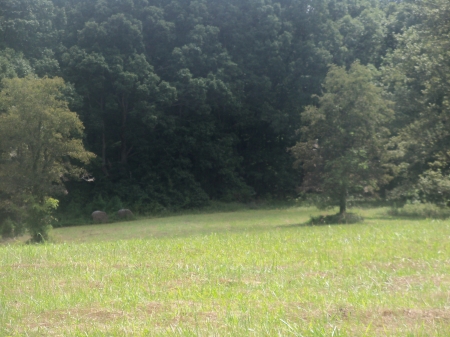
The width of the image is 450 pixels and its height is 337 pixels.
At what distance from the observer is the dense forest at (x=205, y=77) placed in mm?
32875

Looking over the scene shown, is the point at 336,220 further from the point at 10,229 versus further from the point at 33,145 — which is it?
the point at 10,229

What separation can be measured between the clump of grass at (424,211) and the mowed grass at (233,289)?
11.8m

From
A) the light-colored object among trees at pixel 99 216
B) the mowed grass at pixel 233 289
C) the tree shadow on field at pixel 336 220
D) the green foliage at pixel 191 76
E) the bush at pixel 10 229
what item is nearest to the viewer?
the mowed grass at pixel 233 289

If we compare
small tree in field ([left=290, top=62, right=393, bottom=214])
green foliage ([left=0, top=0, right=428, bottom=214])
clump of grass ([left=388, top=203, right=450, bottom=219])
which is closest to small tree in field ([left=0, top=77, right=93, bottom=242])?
green foliage ([left=0, top=0, right=428, bottom=214])

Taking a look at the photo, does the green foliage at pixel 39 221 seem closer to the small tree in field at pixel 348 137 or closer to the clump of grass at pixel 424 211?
the small tree in field at pixel 348 137

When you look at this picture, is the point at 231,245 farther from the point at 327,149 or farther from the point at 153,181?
the point at 153,181

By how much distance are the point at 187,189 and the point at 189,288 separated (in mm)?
31052

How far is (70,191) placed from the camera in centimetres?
3681

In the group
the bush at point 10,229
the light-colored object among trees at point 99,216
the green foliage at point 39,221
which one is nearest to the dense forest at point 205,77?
the light-colored object among trees at point 99,216

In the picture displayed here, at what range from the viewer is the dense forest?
32.9 m

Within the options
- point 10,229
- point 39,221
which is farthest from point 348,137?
point 10,229

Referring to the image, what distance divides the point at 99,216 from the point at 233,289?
86.5 ft

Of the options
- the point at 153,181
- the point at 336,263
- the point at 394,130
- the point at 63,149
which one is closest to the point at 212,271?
the point at 336,263

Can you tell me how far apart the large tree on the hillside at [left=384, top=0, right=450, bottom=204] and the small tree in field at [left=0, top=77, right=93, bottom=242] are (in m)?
15.5
